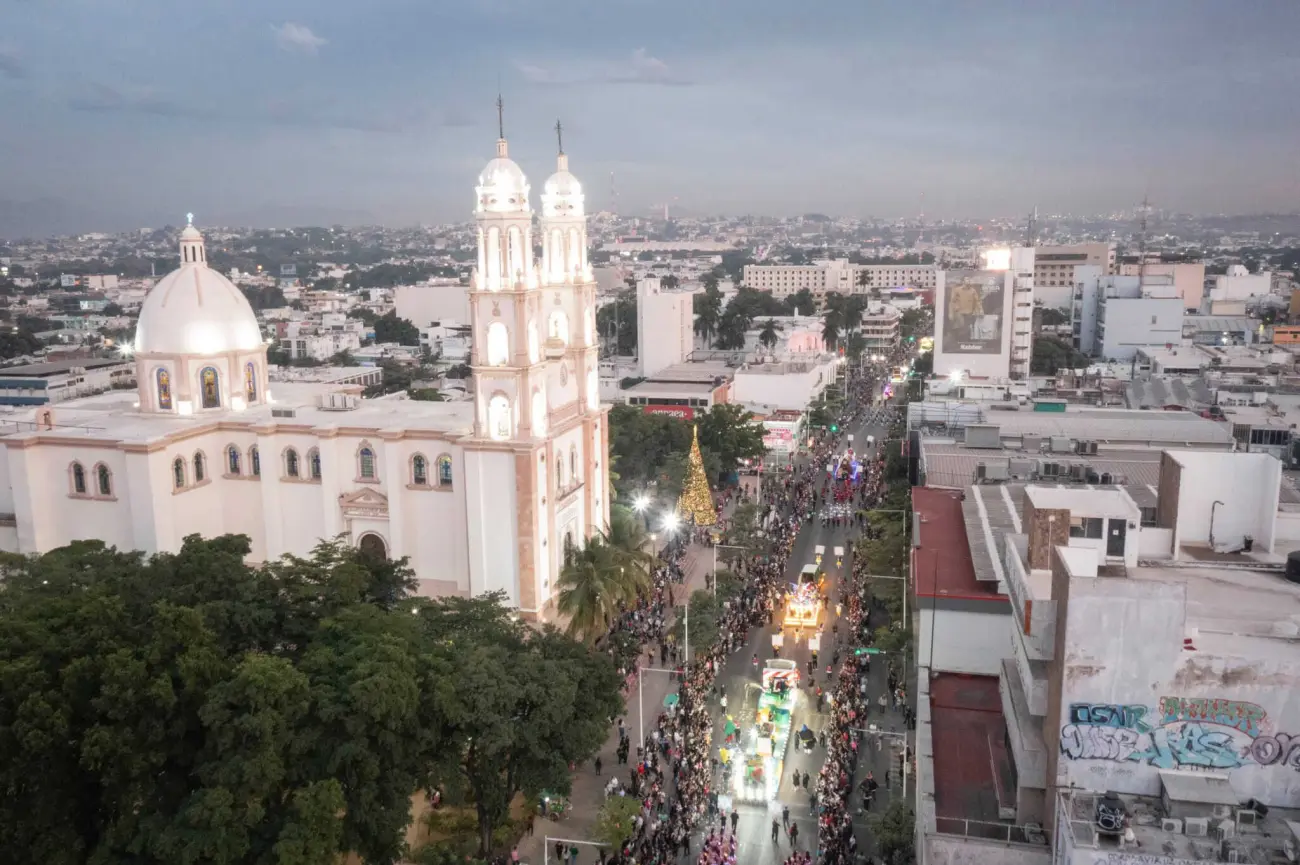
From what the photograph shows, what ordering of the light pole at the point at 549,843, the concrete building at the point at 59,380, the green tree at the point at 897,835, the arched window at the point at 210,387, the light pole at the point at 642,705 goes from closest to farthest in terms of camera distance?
the green tree at the point at 897,835 → the light pole at the point at 549,843 → the light pole at the point at 642,705 → the arched window at the point at 210,387 → the concrete building at the point at 59,380

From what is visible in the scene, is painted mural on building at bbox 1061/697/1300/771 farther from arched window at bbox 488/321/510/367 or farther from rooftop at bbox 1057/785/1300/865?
arched window at bbox 488/321/510/367

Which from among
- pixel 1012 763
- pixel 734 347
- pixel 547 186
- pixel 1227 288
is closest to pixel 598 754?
pixel 1012 763

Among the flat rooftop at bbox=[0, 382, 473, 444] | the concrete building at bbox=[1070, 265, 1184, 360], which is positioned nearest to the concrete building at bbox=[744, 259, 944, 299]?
the concrete building at bbox=[1070, 265, 1184, 360]

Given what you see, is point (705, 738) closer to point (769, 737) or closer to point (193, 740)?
point (769, 737)

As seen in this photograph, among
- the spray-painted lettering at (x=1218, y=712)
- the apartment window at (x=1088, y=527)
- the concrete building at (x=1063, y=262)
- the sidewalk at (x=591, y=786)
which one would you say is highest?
the concrete building at (x=1063, y=262)

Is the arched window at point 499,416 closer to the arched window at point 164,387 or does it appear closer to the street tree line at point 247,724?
the street tree line at point 247,724

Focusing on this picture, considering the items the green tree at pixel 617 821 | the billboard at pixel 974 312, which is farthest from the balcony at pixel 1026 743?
the billboard at pixel 974 312

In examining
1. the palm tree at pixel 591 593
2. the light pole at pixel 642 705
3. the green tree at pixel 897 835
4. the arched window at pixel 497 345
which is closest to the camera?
the green tree at pixel 897 835

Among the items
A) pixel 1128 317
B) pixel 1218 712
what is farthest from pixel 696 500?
pixel 1128 317
